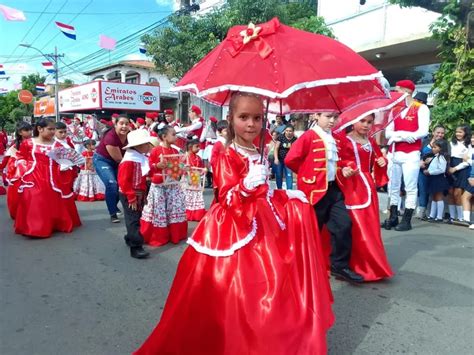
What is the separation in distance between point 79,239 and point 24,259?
95cm

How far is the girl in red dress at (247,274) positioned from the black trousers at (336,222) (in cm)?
136

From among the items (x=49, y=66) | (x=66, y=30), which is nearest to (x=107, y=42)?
(x=66, y=30)

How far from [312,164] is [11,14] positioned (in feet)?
36.4

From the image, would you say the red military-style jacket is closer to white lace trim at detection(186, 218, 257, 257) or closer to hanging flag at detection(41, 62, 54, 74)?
white lace trim at detection(186, 218, 257, 257)

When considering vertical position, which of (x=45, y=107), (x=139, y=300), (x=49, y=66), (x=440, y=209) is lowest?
(x=139, y=300)

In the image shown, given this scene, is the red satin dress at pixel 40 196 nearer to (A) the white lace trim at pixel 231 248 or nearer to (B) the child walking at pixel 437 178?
(A) the white lace trim at pixel 231 248

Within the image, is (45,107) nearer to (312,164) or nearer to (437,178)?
(437,178)

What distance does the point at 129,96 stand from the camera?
86.7 ft

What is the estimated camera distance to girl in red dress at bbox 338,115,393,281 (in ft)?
13.0

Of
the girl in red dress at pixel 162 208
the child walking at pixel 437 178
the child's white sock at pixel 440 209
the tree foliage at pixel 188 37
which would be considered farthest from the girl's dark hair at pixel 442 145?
the tree foliage at pixel 188 37

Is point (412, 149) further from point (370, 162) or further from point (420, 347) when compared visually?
point (420, 347)

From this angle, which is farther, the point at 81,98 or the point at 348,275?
the point at 81,98

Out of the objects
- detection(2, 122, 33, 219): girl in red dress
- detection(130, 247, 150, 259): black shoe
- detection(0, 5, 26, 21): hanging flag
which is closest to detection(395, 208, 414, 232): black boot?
detection(130, 247, 150, 259): black shoe

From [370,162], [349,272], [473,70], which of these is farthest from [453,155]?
[349,272]
